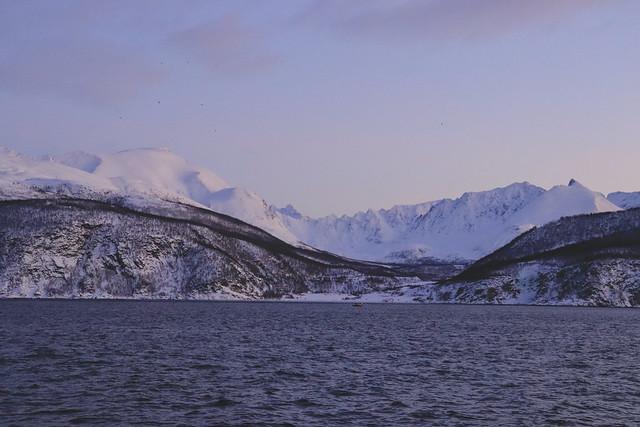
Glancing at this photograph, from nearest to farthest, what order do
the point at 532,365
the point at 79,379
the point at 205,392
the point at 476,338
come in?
the point at 205,392, the point at 79,379, the point at 532,365, the point at 476,338

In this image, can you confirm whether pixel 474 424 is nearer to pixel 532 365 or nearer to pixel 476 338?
pixel 532 365

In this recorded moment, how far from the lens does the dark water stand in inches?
2156

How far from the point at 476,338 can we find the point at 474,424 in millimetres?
77188

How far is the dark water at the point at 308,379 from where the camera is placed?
180 feet

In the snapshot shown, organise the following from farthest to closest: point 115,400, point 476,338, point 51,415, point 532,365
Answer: point 476,338 < point 532,365 < point 115,400 < point 51,415

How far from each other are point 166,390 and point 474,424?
2709cm

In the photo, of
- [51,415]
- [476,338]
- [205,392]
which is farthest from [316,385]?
[476,338]

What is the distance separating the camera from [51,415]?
5200cm

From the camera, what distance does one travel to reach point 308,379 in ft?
236

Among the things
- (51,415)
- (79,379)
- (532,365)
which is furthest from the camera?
(532,365)

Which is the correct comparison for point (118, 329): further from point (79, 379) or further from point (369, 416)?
point (369, 416)

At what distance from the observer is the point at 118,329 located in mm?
130875

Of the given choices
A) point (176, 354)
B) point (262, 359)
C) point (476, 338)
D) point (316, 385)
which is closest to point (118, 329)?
point (176, 354)

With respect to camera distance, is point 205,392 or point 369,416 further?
point 205,392
